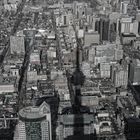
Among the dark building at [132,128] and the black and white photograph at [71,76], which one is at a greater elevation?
the black and white photograph at [71,76]

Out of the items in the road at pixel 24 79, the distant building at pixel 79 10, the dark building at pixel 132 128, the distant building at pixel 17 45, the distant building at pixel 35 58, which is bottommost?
the dark building at pixel 132 128

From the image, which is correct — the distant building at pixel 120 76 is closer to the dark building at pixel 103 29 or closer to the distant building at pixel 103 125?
the distant building at pixel 103 125

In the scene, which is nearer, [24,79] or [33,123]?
[33,123]

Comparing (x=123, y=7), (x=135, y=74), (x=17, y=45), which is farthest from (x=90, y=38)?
(x=123, y=7)

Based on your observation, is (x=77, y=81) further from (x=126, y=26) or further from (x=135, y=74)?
(x=126, y=26)

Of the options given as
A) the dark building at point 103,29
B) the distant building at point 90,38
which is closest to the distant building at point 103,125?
the distant building at point 90,38
